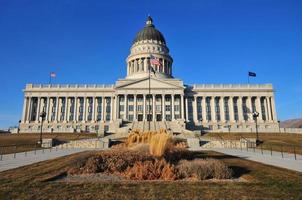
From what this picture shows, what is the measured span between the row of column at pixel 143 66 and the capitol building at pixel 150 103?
13.4 m

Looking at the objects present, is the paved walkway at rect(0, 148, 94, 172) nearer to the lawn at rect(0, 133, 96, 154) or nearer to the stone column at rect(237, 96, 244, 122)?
the lawn at rect(0, 133, 96, 154)

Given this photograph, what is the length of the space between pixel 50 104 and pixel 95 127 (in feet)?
71.5

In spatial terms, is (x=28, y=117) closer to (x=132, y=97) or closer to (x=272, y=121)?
(x=132, y=97)

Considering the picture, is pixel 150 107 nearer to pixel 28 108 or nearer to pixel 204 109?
pixel 204 109

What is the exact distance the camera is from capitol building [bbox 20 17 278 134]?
267 feet

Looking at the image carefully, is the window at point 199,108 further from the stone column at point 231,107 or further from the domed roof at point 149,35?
the domed roof at point 149,35

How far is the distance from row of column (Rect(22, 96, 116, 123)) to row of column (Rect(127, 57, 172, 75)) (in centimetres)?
2139

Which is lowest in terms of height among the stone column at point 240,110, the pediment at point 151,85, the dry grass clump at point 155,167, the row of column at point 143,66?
the dry grass clump at point 155,167

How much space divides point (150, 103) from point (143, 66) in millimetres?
24113

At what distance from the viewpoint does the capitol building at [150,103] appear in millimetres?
81438

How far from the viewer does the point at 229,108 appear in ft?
282

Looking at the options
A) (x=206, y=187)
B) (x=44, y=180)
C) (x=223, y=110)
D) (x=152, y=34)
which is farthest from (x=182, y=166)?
(x=152, y=34)

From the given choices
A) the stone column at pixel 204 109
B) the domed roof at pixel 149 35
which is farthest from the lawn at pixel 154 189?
the domed roof at pixel 149 35

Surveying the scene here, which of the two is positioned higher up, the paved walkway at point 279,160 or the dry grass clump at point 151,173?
the dry grass clump at point 151,173
